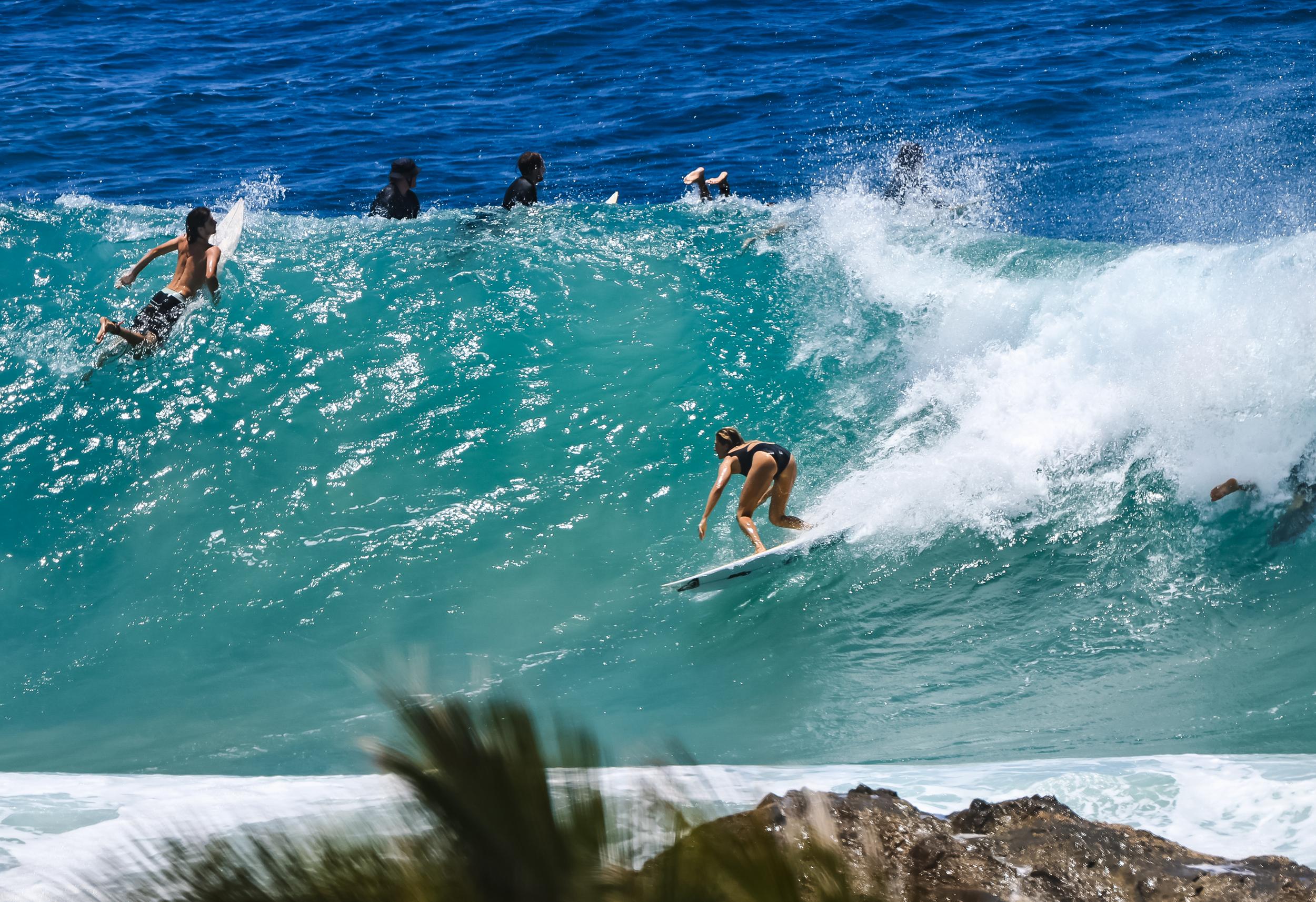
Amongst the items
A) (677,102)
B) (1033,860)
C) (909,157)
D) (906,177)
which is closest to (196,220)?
(906,177)

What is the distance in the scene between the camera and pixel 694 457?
9.58 m

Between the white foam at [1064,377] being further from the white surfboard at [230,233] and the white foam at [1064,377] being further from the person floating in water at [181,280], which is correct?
the white surfboard at [230,233]

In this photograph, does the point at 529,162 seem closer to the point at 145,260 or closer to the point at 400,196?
the point at 400,196

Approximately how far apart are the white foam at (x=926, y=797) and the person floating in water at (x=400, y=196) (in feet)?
24.0

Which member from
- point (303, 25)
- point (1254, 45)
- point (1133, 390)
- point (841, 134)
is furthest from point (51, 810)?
point (303, 25)

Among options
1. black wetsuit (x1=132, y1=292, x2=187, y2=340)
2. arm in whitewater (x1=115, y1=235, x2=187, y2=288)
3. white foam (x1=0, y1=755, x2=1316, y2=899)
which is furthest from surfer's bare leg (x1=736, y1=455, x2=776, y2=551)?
arm in whitewater (x1=115, y1=235, x2=187, y2=288)

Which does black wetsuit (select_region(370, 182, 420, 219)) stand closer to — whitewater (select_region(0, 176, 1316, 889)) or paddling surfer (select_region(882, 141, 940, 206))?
whitewater (select_region(0, 176, 1316, 889))

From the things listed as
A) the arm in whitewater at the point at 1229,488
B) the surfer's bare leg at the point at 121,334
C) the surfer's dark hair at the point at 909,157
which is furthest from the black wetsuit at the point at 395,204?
the arm in whitewater at the point at 1229,488

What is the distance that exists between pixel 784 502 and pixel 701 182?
651cm

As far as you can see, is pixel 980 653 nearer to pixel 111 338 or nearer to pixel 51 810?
pixel 51 810

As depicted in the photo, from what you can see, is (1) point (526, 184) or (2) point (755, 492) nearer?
(2) point (755, 492)

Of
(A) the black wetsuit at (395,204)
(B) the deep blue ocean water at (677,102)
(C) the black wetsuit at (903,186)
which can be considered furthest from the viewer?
(B) the deep blue ocean water at (677,102)

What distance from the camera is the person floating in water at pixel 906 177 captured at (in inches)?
510

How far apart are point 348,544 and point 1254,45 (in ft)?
57.3
